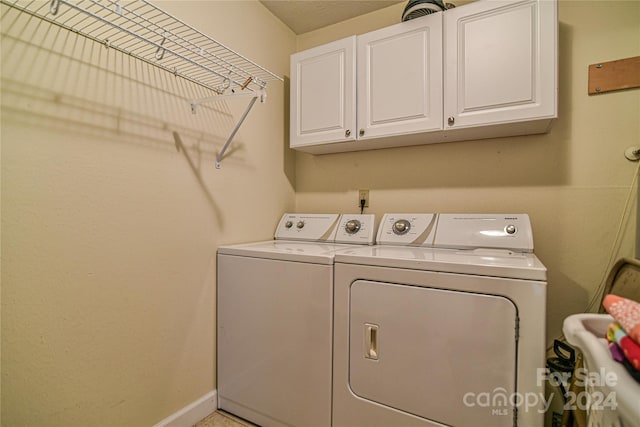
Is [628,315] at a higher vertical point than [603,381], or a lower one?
higher

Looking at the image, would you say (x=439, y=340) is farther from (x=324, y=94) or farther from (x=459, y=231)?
(x=324, y=94)

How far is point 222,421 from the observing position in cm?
155

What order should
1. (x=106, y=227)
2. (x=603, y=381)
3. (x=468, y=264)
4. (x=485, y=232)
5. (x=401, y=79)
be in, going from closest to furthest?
(x=603, y=381) → (x=468, y=264) → (x=106, y=227) → (x=485, y=232) → (x=401, y=79)

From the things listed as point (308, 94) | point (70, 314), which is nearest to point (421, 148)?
point (308, 94)

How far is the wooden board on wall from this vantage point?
1430 millimetres

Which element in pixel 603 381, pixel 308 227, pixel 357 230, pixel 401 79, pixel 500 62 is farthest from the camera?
pixel 308 227

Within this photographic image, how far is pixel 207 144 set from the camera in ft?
5.36

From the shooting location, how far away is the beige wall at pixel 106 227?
0.97 metres

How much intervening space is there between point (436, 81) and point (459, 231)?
81 cm

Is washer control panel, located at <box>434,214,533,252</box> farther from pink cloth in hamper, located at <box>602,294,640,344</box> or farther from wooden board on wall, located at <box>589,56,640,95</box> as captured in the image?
pink cloth in hamper, located at <box>602,294,640,344</box>

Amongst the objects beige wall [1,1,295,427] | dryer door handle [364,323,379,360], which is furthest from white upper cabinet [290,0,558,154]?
dryer door handle [364,323,379,360]

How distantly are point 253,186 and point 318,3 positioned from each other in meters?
1.32

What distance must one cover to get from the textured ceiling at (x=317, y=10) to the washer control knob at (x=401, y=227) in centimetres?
149

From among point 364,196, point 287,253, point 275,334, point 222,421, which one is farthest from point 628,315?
point 222,421
